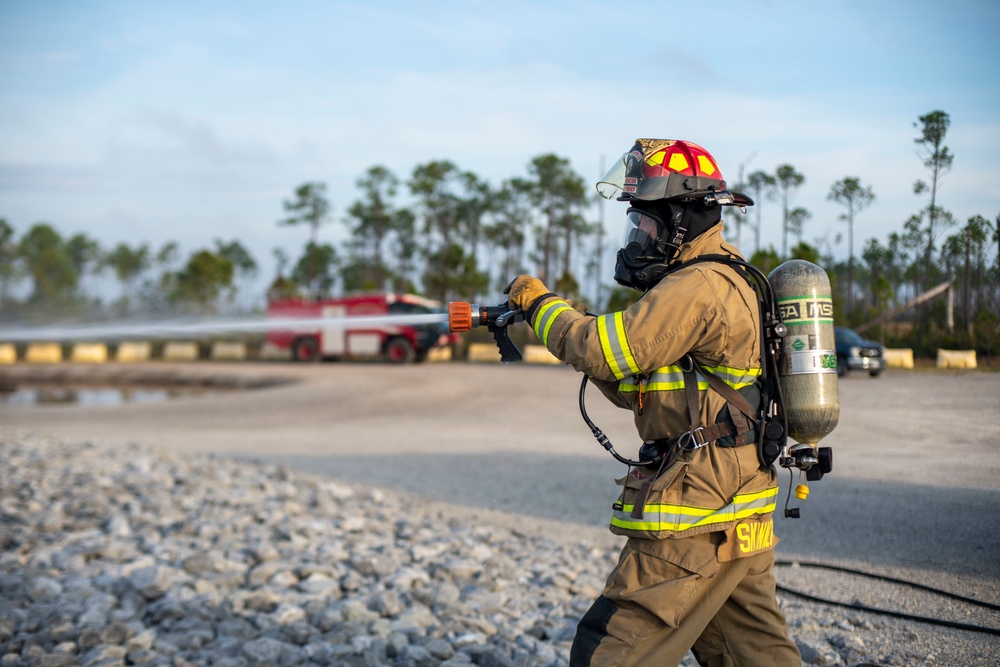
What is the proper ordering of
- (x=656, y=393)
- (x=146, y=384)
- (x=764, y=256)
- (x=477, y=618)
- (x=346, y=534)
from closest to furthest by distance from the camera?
(x=656, y=393), (x=477, y=618), (x=764, y=256), (x=346, y=534), (x=146, y=384)

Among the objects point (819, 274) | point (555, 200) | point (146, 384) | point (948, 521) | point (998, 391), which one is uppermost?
point (555, 200)

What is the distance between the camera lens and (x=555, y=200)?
1256 centimetres

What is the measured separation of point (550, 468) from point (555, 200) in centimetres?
479

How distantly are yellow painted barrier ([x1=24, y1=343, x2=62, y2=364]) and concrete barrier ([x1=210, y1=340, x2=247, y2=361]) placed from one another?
5.19 metres

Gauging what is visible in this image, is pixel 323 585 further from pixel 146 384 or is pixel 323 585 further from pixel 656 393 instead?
pixel 146 384

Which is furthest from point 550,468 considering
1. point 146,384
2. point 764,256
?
point 146,384

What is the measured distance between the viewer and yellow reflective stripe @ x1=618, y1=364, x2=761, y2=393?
97.5 inches

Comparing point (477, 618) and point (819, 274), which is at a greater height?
point (819, 274)

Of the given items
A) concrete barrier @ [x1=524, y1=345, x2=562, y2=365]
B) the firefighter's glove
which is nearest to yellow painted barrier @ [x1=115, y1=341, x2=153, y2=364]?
concrete barrier @ [x1=524, y1=345, x2=562, y2=365]

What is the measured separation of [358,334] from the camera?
25.3 m

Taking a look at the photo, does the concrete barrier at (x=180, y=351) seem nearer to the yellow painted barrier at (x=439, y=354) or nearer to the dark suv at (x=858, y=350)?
the yellow painted barrier at (x=439, y=354)

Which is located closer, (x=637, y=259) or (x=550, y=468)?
(x=637, y=259)

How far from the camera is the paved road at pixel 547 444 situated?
3.85 meters

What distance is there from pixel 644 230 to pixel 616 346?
533mm
